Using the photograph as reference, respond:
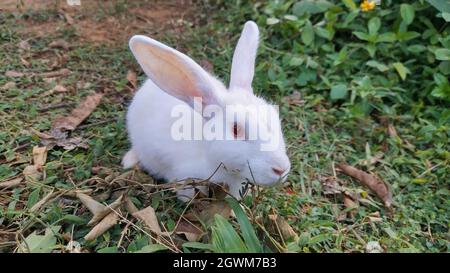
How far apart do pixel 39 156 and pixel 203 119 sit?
1.05m

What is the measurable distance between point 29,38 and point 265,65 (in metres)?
1.83

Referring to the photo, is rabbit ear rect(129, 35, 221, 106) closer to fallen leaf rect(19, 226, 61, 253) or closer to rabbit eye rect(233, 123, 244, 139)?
rabbit eye rect(233, 123, 244, 139)

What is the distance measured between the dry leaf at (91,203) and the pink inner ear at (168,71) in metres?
0.63

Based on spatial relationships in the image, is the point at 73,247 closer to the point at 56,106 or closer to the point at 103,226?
the point at 103,226

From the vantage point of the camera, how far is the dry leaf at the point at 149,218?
7.92 ft

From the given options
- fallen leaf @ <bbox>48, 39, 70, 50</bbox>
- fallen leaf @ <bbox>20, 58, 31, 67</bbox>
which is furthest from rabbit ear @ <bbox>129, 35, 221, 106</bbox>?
fallen leaf @ <bbox>48, 39, 70, 50</bbox>

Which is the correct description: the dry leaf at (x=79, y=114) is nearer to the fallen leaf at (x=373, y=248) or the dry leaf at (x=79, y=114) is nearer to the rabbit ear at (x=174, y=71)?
the rabbit ear at (x=174, y=71)

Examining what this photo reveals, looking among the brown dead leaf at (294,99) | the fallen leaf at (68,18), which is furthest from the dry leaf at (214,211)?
the fallen leaf at (68,18)

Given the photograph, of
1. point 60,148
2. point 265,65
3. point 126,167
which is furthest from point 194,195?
point 265,65

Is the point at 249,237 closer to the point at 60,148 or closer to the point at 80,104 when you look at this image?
the point at 60,148

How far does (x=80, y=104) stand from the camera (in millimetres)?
3541

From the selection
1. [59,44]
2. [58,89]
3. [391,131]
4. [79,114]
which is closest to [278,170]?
[391,131]

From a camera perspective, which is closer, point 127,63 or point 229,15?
point 127,63
